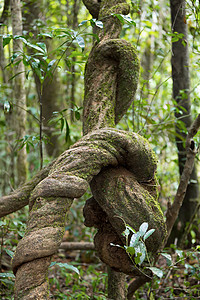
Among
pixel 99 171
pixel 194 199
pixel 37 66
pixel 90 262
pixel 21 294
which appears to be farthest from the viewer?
pixel 90 262

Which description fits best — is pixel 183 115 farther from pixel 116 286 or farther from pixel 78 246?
pixel 116 286

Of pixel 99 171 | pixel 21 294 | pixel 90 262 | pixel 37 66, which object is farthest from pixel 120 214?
pixel 90 262

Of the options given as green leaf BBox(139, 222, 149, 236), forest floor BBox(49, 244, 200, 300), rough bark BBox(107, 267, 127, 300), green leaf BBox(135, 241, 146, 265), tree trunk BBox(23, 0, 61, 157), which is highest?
tree trunk BBox(23, 0, 61, 157)

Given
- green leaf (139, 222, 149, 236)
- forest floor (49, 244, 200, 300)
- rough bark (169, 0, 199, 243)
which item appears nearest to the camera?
green leaf (139, 222, 149, 236)

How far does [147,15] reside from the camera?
3279 mm

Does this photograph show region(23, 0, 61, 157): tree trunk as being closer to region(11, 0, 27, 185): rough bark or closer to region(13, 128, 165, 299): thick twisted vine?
region(11, 0, 27, 185): rough bark

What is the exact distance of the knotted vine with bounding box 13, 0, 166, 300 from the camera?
3.29 feet

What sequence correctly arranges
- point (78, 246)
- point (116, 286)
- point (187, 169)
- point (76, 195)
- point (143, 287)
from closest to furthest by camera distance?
point (76, 195) < point (116, 286) < point (187, 169) < point (143, 287) < point (78, 246)

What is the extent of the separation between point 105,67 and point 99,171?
608 millimetres

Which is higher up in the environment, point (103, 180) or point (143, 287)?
point (103, 180)

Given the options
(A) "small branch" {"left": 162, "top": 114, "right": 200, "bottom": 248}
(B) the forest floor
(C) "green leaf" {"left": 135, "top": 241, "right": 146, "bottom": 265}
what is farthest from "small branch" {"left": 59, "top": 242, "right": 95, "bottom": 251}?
(C) "green leaf" {"left": 135, "top": 241, "right": 146, "bottom": 265}

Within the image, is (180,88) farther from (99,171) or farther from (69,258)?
(69,258)

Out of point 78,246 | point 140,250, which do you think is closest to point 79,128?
point 78,246

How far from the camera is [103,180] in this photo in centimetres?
129
